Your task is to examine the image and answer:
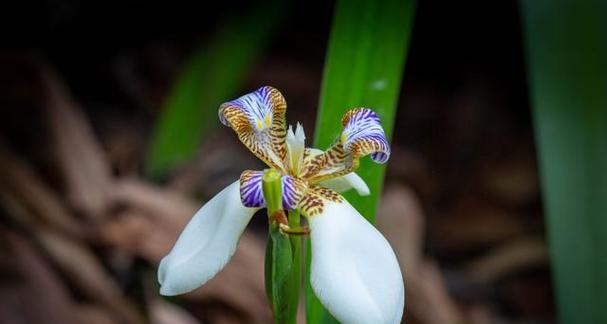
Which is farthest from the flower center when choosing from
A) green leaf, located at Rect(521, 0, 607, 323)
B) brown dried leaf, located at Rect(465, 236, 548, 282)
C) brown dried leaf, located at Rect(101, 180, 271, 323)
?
brown dried leaf, located at Rect(465, 236, 548, 282)

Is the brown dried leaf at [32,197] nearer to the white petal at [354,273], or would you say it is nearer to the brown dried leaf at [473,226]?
the brown dried leaf at [473,226]

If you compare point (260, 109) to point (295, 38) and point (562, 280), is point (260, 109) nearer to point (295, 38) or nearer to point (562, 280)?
point (562, 280)

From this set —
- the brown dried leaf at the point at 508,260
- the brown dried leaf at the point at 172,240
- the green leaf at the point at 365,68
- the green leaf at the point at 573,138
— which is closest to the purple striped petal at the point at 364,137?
the green leaf at the point at 365,68

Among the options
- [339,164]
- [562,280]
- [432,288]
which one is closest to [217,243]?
[339,164]

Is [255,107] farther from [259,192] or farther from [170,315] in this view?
[170,315]

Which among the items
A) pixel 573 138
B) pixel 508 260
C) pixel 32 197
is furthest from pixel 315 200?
pixel 508 260

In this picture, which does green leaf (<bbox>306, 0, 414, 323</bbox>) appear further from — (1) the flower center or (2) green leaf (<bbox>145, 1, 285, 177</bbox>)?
(2) green leaf (<bbox>145, 1, 285, 177</bbox>)
